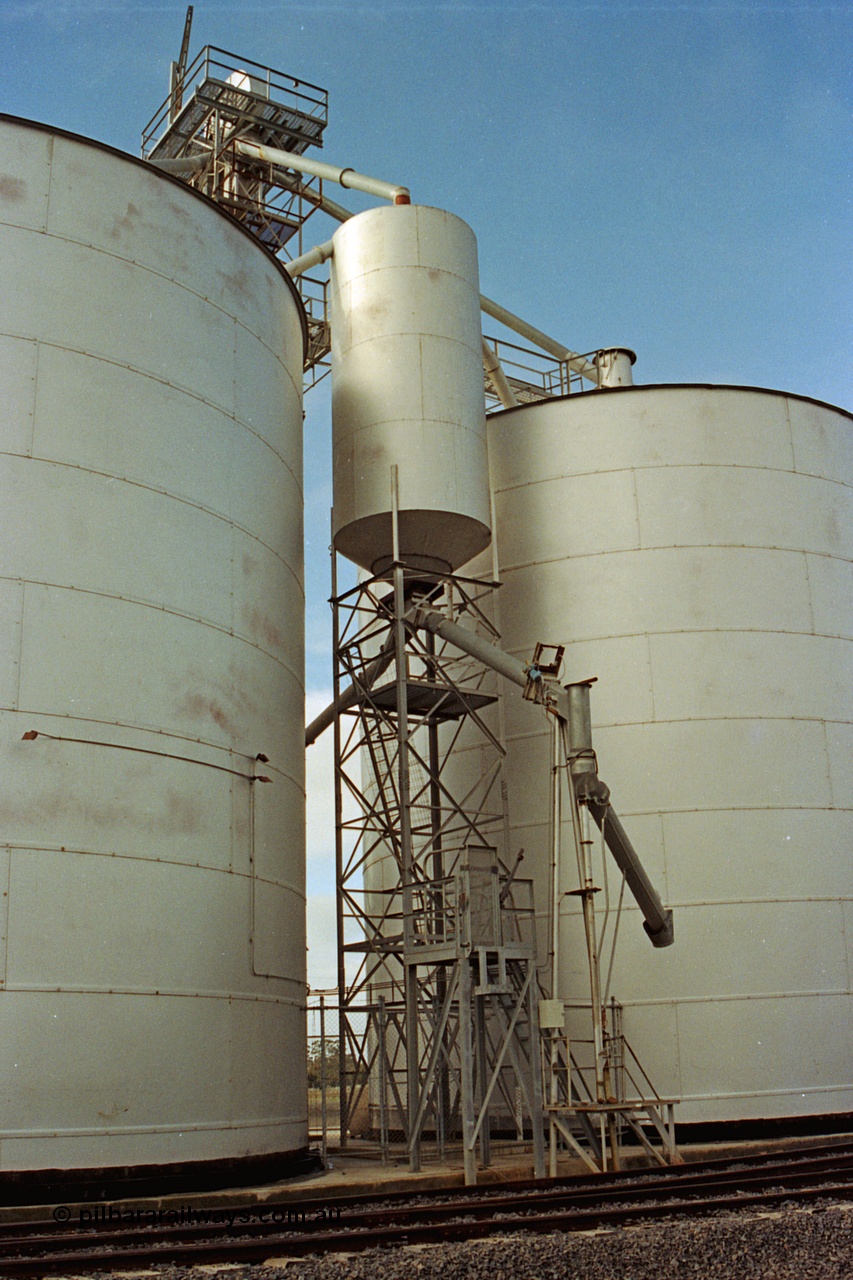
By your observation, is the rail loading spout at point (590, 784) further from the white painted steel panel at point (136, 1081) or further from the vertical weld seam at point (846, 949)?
the white painted steel panel at point (136, 1081)

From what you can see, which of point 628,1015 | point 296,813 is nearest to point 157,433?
point 296,813

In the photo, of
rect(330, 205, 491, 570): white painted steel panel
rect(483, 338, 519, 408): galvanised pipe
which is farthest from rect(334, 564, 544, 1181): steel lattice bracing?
rect(483, 338, 519, 408): galvanised pipe

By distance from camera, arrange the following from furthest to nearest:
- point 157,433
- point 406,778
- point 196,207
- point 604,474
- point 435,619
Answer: point 604,474 → point 435,619 → point 406,778 → point 196,207 → point 157,433

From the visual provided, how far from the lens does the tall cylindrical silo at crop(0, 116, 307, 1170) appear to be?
1387 centimetres

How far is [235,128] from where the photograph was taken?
26.4 meters

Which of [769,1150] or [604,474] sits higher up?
[604,474]

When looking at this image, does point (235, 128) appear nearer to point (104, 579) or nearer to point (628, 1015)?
point (104, 579)

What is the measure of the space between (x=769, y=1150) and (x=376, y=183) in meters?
17.6

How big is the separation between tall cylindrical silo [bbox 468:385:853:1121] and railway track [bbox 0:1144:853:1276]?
18.7 feet

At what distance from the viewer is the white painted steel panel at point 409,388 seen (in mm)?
21266

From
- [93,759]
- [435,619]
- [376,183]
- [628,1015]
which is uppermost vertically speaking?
[376,183]

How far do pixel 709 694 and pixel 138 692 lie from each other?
10386 mm

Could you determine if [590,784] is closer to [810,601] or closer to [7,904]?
[7,904]

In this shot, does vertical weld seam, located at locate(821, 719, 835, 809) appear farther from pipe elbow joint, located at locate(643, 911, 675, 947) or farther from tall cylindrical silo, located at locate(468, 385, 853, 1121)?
pipe elbow joint, located at locate(643, 911, 675, 947)
